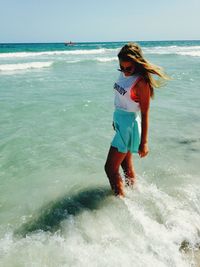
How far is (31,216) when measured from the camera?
13.2ft

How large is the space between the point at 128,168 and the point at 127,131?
80 centimetres

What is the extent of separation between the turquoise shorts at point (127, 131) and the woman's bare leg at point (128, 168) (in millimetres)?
442

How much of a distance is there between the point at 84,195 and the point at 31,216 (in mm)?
800

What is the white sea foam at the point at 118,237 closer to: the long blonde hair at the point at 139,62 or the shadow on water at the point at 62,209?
the shadow on water at the point at 62,209

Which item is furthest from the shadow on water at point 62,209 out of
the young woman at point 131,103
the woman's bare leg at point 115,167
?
the young woman at point 131,103

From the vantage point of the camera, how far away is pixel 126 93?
3.64 meters

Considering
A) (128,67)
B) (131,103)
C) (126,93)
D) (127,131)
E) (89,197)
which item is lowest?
(89,197)

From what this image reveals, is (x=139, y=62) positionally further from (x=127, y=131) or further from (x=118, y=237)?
(x=118, y=237)

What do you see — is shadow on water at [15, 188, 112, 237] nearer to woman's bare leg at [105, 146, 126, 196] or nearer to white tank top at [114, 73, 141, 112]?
woman's bare leg at [105, 146, 126, 196]

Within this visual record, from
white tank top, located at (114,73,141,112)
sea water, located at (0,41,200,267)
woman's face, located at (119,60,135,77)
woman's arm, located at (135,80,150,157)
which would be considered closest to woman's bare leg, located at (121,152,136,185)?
sea water, located at (0,41,200,267)

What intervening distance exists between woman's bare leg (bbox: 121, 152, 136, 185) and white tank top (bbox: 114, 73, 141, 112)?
807 mm

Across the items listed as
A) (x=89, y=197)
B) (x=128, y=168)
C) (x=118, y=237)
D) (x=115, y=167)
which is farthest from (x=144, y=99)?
(x=89, y=197)

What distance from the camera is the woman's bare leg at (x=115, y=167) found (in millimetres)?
4012

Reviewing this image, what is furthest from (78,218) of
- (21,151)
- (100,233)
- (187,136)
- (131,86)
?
(187,136)
